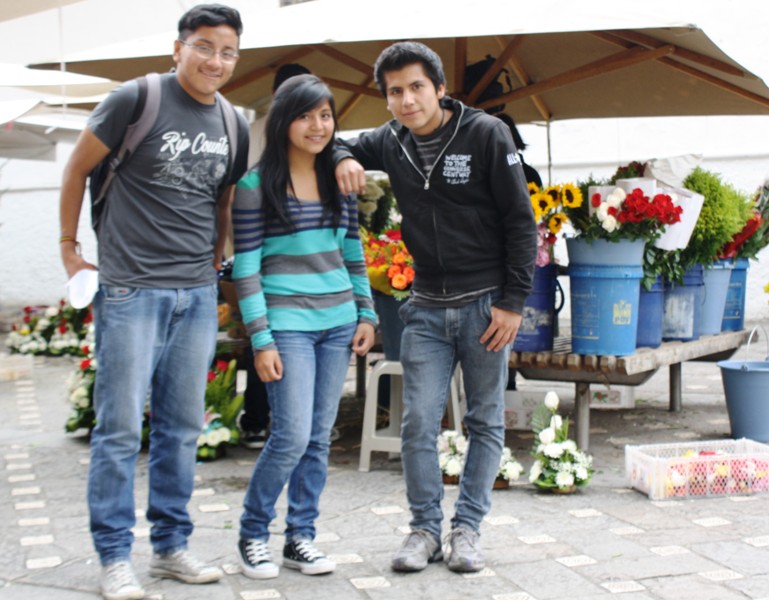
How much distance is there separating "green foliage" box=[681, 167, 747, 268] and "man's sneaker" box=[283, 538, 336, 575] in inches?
116

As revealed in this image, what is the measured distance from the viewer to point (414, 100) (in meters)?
3.71

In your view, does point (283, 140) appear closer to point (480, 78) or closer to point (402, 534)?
point (402, 534)

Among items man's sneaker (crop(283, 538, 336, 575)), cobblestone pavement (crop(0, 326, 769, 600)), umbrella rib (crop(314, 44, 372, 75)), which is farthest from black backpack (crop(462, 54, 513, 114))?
man's sneaker (crop(283, 538, 336, 575))

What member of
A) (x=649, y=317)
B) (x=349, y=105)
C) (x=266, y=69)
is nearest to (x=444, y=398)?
(x=649, y=317)

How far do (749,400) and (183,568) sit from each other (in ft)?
11.4

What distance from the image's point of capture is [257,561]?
3721mm

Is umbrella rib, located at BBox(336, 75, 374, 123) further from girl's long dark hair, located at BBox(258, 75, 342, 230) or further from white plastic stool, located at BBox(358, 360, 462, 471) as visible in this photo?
girl's long dark hair, located at BBox(258, 75, 342, 230)

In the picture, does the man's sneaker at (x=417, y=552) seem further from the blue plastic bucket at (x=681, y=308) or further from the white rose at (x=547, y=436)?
the blue plastic bucket at (x=681, y=308)

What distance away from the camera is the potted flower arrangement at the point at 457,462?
199 inches

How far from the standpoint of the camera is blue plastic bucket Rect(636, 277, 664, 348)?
5.74 m

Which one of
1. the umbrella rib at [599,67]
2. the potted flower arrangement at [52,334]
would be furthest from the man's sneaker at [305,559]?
the potted flower arrangement at [52,334]

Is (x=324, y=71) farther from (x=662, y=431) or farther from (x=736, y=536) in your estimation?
(x=736, y=536)

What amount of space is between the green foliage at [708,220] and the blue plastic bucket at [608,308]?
0.66 m

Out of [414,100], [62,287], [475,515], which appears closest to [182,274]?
[414,100]
